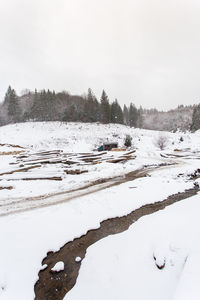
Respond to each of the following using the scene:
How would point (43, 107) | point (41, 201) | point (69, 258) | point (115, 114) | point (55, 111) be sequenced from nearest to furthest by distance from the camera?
point (69, 258)
point (41, 201)
point (43, 107)
point (55, 111)
point (115, 114)

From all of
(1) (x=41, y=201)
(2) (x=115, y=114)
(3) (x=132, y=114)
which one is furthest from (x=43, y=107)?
(1) (x=41, y=201)

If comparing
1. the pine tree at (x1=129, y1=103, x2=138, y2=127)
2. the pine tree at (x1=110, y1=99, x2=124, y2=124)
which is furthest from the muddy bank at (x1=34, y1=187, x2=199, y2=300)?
the pine tree at (x1=129, y1=103, x2=138, y2=127)

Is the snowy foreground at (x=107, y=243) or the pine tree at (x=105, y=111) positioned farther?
the pine tree at (x=105, y=111)

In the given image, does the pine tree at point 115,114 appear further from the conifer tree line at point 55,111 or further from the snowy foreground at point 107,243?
the snowy foreground at point 107,243

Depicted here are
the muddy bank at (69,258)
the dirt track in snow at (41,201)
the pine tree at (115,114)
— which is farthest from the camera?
the pine tree at (115,114)

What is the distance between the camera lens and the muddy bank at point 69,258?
2.92 meters

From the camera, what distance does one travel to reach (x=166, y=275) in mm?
3027

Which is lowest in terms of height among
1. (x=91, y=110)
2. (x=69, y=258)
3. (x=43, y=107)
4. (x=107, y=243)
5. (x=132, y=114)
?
(x=69, y=258)

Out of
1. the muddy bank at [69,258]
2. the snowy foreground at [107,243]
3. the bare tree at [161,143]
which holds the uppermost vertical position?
the bare tree at [161,143]

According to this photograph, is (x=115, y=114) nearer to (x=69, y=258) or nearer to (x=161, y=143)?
(x=161, y=143)

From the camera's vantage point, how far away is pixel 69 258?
12.1 feet

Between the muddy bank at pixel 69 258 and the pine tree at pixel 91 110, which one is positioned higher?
the pine tree at pixel 91 110

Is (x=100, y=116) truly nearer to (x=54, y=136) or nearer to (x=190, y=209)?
(x=54, y=136)

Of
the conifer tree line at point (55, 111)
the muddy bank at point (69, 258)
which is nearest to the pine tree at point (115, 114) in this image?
the conifer tree line at point (55, 111)
